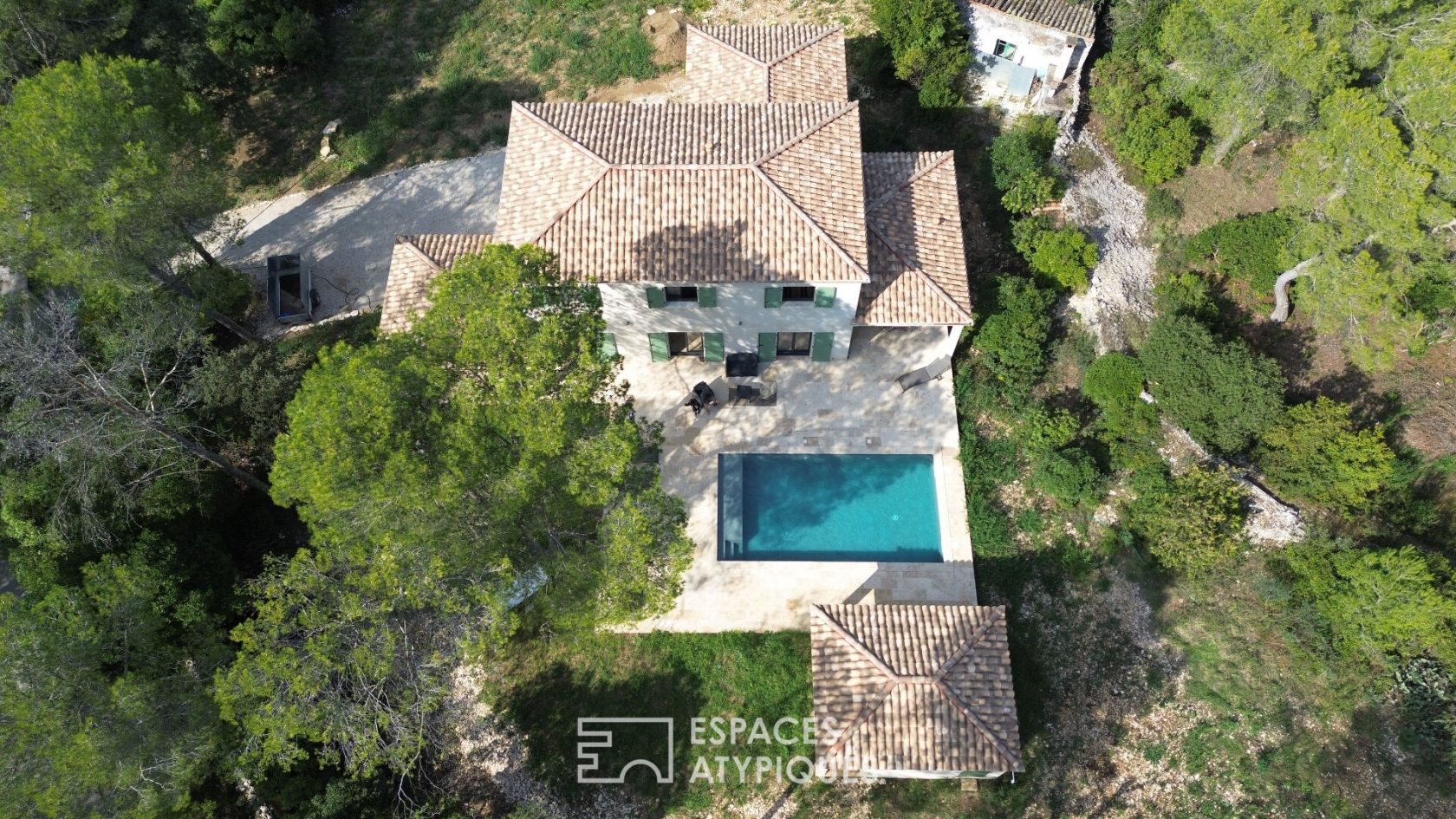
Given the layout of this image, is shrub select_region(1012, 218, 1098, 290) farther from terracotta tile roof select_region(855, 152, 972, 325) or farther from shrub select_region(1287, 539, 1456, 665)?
shrub select_region(1287, 539, 1456, 665)

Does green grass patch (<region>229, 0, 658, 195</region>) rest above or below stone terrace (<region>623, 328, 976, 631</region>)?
above

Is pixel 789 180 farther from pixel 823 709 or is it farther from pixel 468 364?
pixel 823 709

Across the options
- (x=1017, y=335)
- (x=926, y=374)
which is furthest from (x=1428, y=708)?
(x=926, y=374)

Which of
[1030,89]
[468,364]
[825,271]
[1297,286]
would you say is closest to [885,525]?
[825,271]

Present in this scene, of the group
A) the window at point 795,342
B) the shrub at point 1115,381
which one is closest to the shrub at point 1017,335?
the shrub at point 1115,381

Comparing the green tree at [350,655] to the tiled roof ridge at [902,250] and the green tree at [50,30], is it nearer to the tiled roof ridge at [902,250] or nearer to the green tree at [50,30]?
the tiled roof ridge at [902,250]

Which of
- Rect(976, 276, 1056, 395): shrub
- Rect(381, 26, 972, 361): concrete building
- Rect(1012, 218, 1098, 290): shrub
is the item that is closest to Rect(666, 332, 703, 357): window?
Rect(381, 26, 972, 361): concrete building
